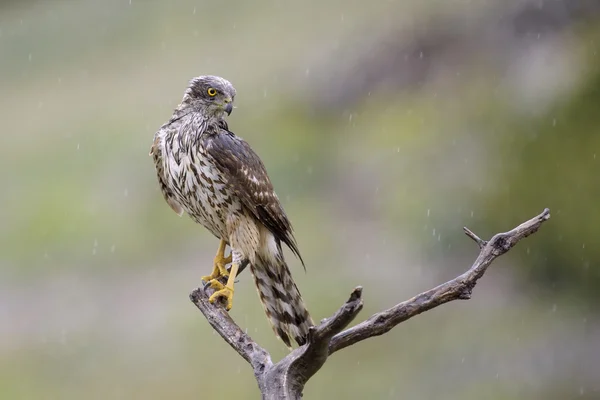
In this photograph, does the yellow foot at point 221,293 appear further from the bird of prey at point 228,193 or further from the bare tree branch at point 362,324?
the bare tree branch at point 362,324

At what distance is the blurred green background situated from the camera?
11.6 metres

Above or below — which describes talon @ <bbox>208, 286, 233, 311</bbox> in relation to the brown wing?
below

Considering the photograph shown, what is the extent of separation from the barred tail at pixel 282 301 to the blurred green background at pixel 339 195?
6.24 meters

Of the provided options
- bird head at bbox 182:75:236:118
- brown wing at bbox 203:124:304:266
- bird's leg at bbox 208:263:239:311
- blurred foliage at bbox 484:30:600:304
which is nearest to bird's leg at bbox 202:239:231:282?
bird's leg at bbox 208:263:239:311

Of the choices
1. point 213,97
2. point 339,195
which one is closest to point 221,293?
point 213,97

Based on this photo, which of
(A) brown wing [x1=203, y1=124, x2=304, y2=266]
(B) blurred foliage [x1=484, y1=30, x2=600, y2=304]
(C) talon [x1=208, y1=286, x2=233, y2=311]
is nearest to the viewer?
(C) talon [x1=208, y1=286, x2=233, y2=311]

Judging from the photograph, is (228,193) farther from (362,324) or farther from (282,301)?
(362,324)

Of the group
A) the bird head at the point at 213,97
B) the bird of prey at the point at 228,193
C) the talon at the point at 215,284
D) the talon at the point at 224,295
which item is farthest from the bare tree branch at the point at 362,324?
the bird head at the point at 213,97

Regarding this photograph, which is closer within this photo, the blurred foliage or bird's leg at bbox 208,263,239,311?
bird's leg at bbox 208,263,239,311

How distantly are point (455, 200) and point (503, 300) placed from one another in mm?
1629

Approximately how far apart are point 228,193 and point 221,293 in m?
0.63

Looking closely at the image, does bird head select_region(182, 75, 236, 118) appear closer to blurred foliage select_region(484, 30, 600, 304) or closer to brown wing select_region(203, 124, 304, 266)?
brown wing select_region(203, 124, 304, 266)

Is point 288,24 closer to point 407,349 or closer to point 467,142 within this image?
point 467,142

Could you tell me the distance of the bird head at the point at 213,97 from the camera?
4.90 metres
